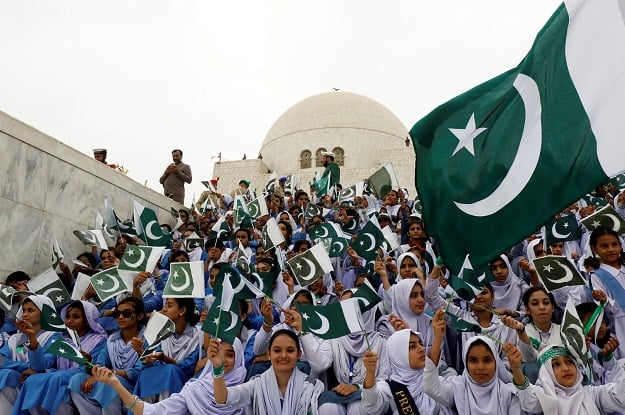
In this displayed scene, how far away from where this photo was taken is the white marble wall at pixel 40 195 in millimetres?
6195

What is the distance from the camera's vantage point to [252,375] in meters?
3.71

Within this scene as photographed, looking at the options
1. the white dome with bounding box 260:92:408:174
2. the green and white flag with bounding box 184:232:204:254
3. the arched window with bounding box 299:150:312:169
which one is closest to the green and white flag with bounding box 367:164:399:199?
the green and white flag with bounding box 184:232:204:254

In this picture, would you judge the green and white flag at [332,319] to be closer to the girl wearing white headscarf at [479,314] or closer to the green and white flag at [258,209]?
the girl wearing white headscarf at [479,314]

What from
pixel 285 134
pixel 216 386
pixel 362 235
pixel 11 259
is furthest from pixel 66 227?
pixel 285 134

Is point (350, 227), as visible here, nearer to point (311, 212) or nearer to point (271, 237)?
point (311, 212)

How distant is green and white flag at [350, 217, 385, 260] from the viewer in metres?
5.83

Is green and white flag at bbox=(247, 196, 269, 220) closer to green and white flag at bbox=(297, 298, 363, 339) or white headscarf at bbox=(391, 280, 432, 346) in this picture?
white headscarf at bbox=(391, 280, 432, 346)

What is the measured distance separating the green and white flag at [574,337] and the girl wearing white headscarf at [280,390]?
1.55 metres

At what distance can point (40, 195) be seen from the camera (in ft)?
22.1

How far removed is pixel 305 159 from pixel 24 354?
74.7ft

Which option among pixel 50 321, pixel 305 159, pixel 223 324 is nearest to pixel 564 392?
pixel 223 324

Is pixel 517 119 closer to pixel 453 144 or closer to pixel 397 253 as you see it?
pixel 453 144

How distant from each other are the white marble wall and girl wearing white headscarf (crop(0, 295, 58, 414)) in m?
2.26

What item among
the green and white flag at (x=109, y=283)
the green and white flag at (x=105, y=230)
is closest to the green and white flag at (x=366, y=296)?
the green and white flag at (x=109, y=283)
